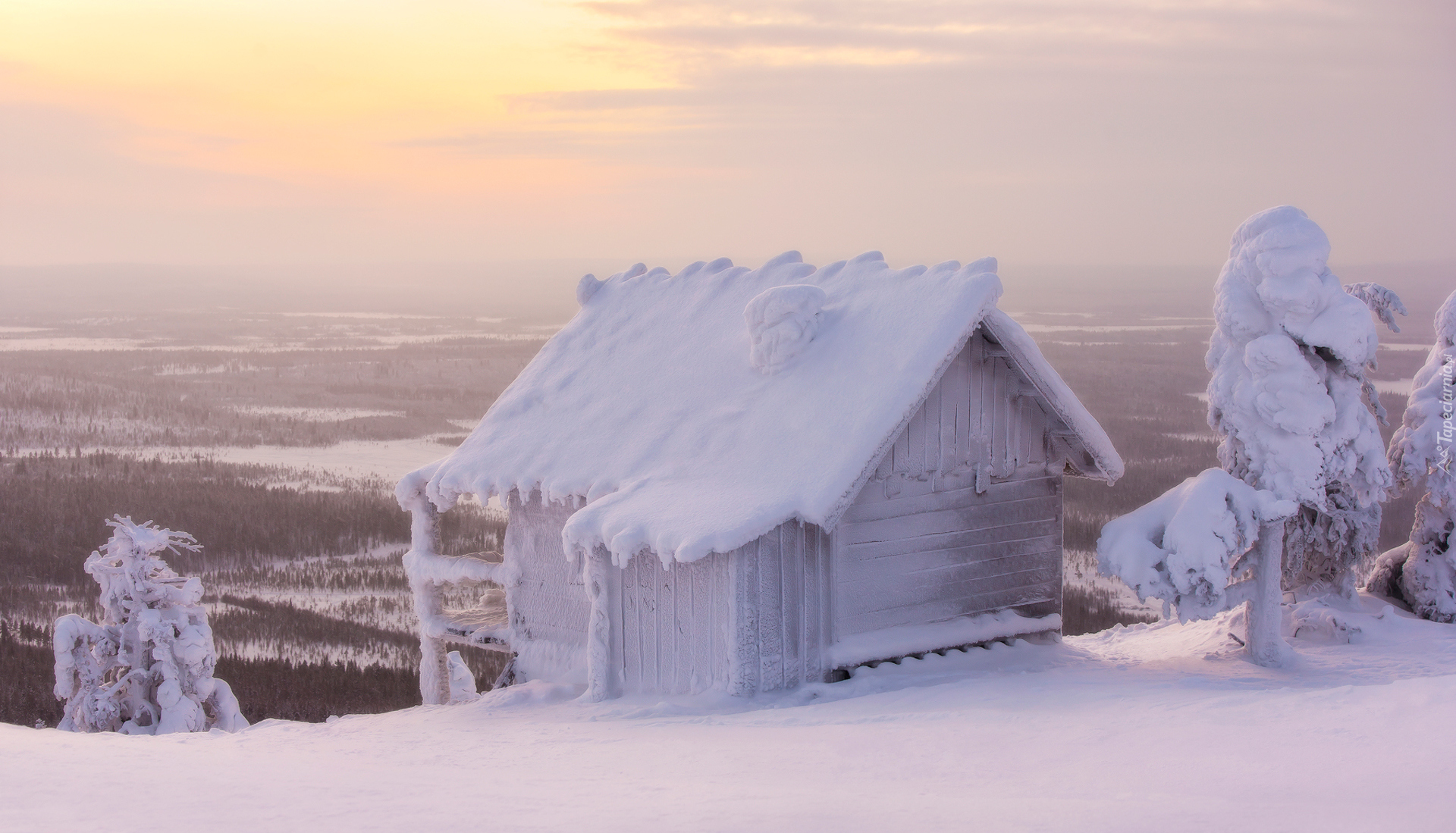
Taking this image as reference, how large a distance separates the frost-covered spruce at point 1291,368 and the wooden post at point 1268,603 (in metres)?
0.63

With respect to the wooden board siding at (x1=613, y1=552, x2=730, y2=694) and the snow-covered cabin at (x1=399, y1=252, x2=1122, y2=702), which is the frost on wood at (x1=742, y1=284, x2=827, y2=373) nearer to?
the snow-covered cabin at (x1=399, y1=252, x2=1122, y2=702)

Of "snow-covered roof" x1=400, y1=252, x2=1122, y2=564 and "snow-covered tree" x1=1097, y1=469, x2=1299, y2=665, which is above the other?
"snow-covered roof" x1=400, y1=252, x2=1122, y2=564

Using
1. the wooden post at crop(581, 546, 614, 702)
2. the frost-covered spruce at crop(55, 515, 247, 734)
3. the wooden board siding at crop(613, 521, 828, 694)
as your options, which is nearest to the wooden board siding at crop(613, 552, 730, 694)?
the wooden board siding at crop(613, 521, 828, 694)

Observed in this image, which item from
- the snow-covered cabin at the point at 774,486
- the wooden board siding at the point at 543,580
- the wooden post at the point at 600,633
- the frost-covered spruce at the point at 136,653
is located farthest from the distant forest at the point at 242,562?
the wooden post at the point at 600,633

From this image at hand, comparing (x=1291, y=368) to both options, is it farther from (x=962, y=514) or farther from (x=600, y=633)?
(x=600, y=633)

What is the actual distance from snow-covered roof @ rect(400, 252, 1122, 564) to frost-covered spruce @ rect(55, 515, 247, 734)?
354 centimetres

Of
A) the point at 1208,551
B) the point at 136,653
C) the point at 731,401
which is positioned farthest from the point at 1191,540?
the point at 136,653

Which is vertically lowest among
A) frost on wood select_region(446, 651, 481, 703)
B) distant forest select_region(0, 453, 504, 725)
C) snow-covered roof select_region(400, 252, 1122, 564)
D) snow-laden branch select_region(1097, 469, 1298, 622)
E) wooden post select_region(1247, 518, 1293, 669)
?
distant forest select_region(0, 453, 504, 725)

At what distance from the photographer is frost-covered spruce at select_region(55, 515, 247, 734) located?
15.8 m

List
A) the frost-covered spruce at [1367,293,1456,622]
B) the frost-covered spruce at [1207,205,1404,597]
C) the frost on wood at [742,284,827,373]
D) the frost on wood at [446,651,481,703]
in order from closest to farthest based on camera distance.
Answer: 1. the frost-covered spruce at [1207,205,1404,597]
2. the frost on wood at [742,284,827,373]
3. the frost on wood at [446,651,481,703]
4. the frost-covered spruce at [1367,293,1456,622]

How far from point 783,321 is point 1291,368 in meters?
5.91

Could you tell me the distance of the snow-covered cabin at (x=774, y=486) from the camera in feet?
40.7

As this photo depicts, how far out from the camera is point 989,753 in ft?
30.1

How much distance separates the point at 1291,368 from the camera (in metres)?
14.0
